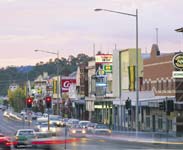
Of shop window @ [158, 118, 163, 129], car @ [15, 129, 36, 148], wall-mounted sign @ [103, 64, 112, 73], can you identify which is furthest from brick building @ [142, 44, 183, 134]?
car @ [15, 129, 36, 148]

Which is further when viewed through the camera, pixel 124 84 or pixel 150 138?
pixel 124 84

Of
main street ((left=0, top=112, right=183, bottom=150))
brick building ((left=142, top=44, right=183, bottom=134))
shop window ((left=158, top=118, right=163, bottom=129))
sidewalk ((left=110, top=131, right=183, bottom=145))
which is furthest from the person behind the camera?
shop window ((left=158, top=118, right=163, bottom=129))

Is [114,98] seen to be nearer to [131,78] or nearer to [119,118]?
[119,118]

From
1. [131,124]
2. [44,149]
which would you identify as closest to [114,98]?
[131,124]

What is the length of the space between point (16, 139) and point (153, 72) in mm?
31293

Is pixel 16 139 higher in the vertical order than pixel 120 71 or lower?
lower

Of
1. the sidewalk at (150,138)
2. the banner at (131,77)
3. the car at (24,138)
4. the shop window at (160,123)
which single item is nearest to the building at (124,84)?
the banner at (131,77)

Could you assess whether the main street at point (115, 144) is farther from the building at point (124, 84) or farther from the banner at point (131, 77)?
the building at point (124, 84)

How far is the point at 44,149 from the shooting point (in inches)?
1524

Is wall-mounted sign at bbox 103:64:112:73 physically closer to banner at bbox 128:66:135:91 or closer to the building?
the building

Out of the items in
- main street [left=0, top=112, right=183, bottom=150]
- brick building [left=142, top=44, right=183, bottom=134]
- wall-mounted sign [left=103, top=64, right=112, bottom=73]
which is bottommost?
main street [left=0, top=112, right=183, bottom=150]

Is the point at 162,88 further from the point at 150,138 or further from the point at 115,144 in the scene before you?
the point at 115,144

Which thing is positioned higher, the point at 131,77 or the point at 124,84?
the point at 131,77

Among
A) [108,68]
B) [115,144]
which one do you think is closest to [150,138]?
[115,144]
